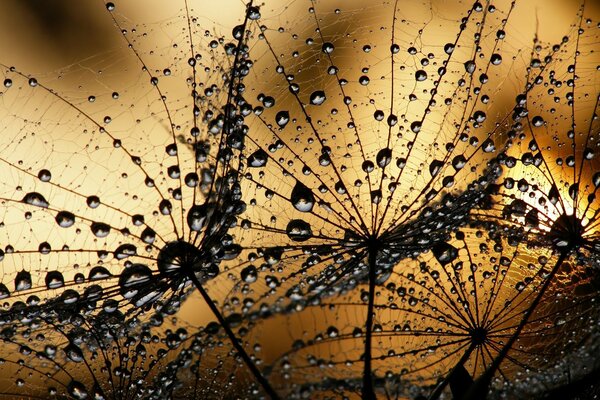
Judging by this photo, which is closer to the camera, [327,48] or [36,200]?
[36,200]

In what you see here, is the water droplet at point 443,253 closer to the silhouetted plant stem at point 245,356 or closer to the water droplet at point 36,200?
the silhouetted plant stem at point 245,356

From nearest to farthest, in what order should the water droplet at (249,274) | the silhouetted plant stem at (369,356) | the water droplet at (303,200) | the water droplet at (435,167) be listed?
the silhouetted plant stem at (369,356)
the water droplet at (249,274)
the water droplet at (303,200)
the water droplet at (435,167)

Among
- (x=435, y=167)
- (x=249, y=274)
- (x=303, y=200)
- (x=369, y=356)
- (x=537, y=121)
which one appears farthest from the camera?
(x=537, y=121)

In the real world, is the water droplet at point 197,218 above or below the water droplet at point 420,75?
below

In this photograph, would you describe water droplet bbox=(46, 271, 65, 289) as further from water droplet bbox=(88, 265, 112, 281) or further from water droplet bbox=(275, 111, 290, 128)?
water droplet bbox=(275, 111, 290, 128)

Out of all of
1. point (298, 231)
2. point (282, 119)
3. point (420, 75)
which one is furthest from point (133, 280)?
point (420, 75)

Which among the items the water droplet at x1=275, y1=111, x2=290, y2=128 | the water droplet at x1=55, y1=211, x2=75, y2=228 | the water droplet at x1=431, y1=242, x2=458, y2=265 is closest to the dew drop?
the water droplet at x1=275, y1=111, x2=290, y2=128

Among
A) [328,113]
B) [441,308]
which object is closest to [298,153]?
[328,113]

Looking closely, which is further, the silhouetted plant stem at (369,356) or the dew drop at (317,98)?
the dew drop at (317,98)

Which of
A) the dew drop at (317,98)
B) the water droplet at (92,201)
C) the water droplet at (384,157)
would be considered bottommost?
the water droplet at (92,201)

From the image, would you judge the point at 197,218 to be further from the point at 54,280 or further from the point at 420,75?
the point at 420,75

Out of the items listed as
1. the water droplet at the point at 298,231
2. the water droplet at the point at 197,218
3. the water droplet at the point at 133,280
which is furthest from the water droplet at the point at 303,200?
the water droplet at the point at 133,280
